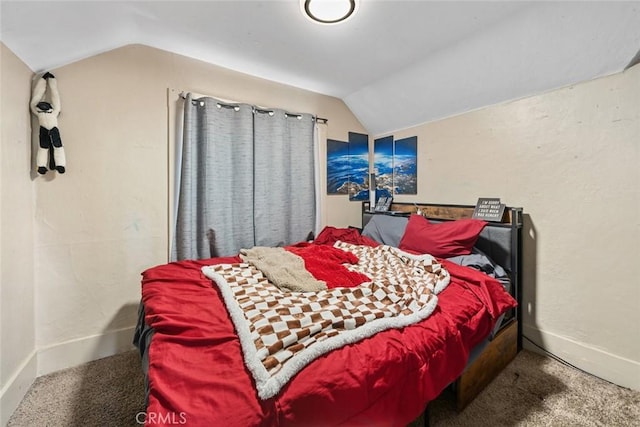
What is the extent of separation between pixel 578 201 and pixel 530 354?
1117mm

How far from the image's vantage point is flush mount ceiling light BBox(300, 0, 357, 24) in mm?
1479

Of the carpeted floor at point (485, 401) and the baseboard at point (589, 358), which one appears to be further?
the baseboard at point (589, 358)

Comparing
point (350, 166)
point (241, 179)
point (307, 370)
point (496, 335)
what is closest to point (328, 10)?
point (241, 179)

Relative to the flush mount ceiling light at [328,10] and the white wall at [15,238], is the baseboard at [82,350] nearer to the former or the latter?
the white wall at [15,238]

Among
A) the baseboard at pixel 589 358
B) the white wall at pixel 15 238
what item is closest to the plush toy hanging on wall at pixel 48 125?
the white wall at pixel 15 238

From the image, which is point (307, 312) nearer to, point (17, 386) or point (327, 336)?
point (327, 336)

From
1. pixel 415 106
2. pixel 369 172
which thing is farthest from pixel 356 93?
pixel 369 172

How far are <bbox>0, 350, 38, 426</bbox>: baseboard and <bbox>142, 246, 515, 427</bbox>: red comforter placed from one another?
868mm

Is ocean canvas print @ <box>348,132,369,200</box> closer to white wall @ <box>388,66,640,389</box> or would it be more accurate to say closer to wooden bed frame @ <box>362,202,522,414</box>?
wooden bed frame @ <box>362,202,522,414</box>

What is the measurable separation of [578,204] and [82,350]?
345 centimetres

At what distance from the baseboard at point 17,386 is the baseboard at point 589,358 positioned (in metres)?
3.16

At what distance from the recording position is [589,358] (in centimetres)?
172

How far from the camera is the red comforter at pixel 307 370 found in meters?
0.70

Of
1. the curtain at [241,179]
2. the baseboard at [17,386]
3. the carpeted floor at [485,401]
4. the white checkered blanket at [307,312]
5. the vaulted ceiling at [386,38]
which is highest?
the vaulted ceiling at [386,38]
